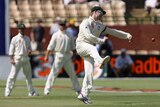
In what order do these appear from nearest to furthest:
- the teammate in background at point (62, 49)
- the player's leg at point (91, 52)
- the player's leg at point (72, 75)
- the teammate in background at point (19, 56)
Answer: the player's leg at point (91, 52)
the teammate in background at point (19, 56)
the player's leg at point (72, 75)
the teammate in background at point (62, 49)

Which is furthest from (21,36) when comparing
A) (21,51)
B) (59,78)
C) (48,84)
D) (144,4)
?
(144,4)

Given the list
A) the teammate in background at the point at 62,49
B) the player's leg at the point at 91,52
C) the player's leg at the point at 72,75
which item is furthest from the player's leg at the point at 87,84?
the teammate in background at the point at 62,49

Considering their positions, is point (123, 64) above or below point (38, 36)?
below

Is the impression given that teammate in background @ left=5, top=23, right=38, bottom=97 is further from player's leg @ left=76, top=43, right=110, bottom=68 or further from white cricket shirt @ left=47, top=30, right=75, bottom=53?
player's leg @ left=76, top=43, right=110, bottom=68

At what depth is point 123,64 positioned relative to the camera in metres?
27.8

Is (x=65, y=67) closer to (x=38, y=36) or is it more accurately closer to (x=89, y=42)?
(x=89, y=42)

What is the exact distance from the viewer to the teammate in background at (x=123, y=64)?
2789 centimetres

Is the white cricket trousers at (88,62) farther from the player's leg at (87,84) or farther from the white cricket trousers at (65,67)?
the white cricket trousers at (65,67)

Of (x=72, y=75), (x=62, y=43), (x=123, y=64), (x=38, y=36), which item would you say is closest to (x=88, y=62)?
(x=72, y=75)

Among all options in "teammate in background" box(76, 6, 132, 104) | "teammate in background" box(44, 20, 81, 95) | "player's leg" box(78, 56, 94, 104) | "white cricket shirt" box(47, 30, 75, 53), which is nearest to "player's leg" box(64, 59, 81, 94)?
"teammate in background" box(44, 20, 81, 95)

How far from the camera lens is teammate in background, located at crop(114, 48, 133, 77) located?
27.9 m

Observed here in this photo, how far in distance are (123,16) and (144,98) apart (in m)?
16.6

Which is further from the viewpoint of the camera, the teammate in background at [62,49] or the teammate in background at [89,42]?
the teammate in background at [62,49]

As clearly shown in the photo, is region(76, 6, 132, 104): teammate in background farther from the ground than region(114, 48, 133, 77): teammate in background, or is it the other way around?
region(76, 6, 132, 104): teammate in background
